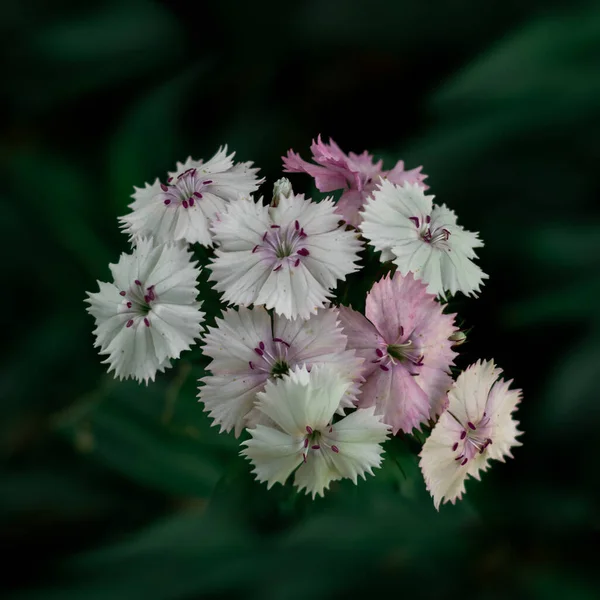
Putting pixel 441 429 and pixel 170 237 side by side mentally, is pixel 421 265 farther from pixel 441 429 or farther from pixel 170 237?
pixel 170 237

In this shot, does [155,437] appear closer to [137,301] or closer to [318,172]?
[137,301]

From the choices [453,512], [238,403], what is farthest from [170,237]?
[453,512]


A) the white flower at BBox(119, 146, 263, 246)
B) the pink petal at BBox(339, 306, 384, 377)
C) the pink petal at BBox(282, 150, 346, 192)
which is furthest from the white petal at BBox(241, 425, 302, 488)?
the pink petal at BBox(282, 150, 346, 192)

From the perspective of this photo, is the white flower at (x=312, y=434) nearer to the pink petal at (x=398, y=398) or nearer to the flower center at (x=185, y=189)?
the pink petal at (x=398, y=398)

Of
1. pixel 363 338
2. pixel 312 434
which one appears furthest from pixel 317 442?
pixel 363 338

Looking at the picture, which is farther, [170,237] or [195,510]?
[195,510]

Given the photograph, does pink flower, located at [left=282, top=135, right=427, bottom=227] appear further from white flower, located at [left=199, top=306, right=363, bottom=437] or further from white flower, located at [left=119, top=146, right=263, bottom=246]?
white flower, located at [left=199, top=306, right=363, bottom=437]

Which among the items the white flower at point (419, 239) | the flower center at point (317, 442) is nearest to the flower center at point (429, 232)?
the white flower at point (419, 239)
